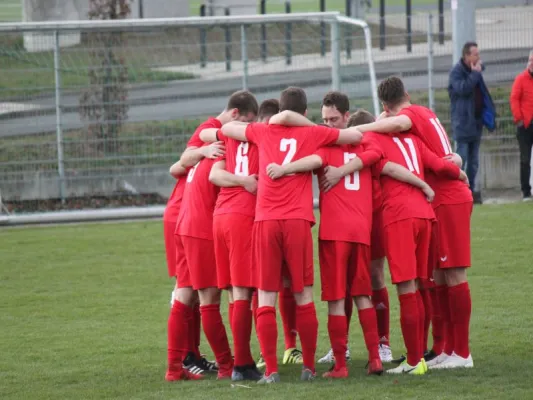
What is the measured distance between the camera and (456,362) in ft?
25.8

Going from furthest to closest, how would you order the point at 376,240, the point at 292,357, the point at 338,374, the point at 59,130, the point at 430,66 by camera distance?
1. the point at 430,66
2. the point at 59,130
3. the point at 292,357
4. the point at 376,240
5. the point at 338,374

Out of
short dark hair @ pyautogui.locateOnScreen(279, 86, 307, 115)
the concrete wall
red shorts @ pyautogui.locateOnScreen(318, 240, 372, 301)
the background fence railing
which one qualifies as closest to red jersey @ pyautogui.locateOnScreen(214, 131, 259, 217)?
short dark hair @ pyautogui.locateOnScreen(279, 86, 307, 115)

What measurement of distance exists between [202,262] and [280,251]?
25.7 inches

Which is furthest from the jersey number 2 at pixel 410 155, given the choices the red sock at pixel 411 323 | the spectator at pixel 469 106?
the spectator at pixel 469 106

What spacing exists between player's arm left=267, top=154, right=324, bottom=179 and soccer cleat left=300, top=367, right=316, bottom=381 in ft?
4.30

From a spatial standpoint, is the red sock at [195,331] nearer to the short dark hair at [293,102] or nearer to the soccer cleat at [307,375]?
the soccer cleat at [307,375]

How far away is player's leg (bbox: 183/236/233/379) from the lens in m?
7.73

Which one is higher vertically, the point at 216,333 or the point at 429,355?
the point at 216,333

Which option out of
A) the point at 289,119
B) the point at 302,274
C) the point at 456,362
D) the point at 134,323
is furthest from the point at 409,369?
the point at 134,323

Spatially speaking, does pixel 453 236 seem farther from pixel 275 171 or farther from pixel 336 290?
pixel 275 171

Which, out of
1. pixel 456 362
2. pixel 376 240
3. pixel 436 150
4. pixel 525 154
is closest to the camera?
pixel 456 362

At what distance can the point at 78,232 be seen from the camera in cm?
1491

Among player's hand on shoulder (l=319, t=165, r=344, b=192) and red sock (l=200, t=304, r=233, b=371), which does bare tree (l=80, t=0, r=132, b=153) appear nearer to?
red sock (l=200, t=304, r=233, b=371)

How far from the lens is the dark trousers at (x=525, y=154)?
1584cm
